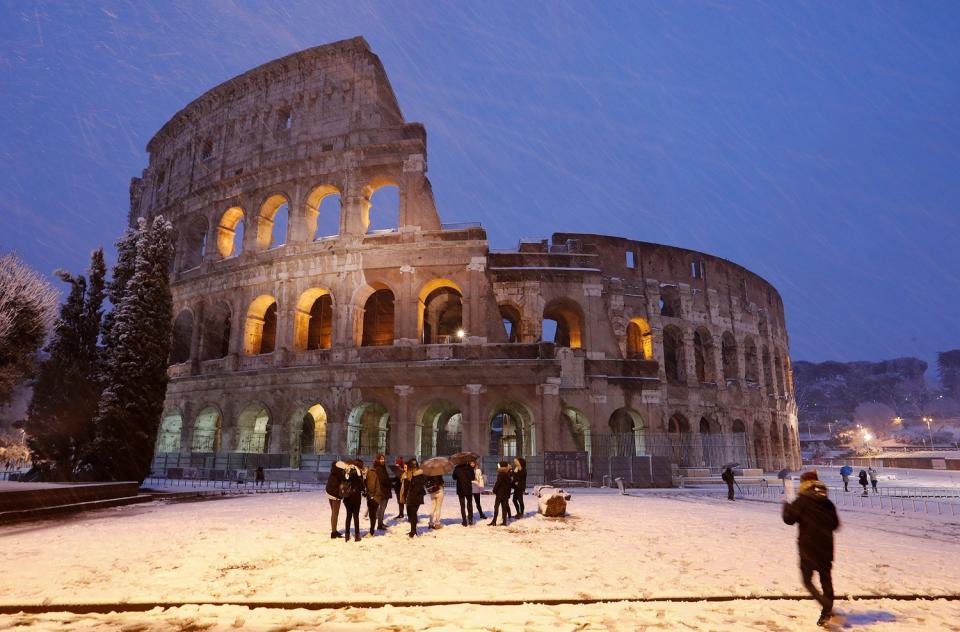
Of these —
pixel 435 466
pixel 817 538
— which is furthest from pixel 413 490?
pixel 817 538

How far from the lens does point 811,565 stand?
515cm

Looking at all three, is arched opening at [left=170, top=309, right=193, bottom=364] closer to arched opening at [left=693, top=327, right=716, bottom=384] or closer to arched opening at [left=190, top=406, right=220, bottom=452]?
arched opening at [left=190, top=406, right=220, bottom=452]

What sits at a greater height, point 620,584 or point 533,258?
point 533,258

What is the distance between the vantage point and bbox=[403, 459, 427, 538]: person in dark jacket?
30.4ft

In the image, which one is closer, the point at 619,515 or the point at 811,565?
the point at 811,565

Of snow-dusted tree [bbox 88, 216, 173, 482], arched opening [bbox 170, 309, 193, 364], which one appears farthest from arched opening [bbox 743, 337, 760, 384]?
arched opening [bbox 170, 309, 193, 364]

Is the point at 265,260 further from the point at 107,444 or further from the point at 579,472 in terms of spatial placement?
the point at 579,472

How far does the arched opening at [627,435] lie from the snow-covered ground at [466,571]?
39.8 feet

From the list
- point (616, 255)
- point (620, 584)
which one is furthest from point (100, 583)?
point (616, 255)

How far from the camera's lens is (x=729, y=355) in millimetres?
35219

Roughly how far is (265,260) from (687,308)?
24.3 metres

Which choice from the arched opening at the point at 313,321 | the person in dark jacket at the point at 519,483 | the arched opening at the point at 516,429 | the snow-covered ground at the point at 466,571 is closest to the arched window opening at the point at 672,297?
the arched opening at the point at 516,429


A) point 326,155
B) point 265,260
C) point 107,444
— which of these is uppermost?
point 326,155

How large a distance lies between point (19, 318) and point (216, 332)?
519 inches
